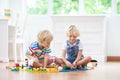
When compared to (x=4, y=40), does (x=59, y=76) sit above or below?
below

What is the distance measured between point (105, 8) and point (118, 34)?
1.97 ft

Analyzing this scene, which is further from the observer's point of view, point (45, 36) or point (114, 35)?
point (114, 35)

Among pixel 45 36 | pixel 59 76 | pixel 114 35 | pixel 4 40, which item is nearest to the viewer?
pixel 59 76

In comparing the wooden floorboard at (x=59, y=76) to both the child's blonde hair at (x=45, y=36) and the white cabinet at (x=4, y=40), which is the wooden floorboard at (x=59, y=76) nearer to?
the child's blonde hair at (x=45, y=36)

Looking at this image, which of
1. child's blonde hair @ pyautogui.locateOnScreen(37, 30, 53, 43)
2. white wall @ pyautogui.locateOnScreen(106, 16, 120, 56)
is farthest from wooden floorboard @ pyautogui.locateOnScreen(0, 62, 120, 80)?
white wall @ pyautogui.locateOnScreen(106, 16, 120, 56)

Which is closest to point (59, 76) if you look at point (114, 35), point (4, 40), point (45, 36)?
point (45, 36)

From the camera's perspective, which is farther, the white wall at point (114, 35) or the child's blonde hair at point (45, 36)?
the white wall at point (114, 35)

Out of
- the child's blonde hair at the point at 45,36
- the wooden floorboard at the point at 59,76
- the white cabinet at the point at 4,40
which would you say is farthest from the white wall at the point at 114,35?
the wooden floorboard at the point at 59,76

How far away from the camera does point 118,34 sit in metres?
6.55

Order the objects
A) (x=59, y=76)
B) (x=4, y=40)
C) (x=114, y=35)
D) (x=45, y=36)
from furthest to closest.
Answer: (x=114, y=35) → (x=4, y=40) → (x=45, y=36) → (x=59, y=76)

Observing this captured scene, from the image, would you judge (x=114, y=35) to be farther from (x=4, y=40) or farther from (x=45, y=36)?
(x=45, y=36)

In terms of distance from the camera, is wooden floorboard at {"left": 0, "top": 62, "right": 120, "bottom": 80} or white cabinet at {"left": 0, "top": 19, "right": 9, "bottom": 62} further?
white cabinet at {"left": 0, "top": 19, "right": 9, "bottom": 62}

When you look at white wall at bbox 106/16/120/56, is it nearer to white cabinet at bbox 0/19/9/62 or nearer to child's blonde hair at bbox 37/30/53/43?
white cabinet at bbox 0/19/9/62

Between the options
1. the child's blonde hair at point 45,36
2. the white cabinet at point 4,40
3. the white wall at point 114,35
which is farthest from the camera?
the white wall at point 114,35
